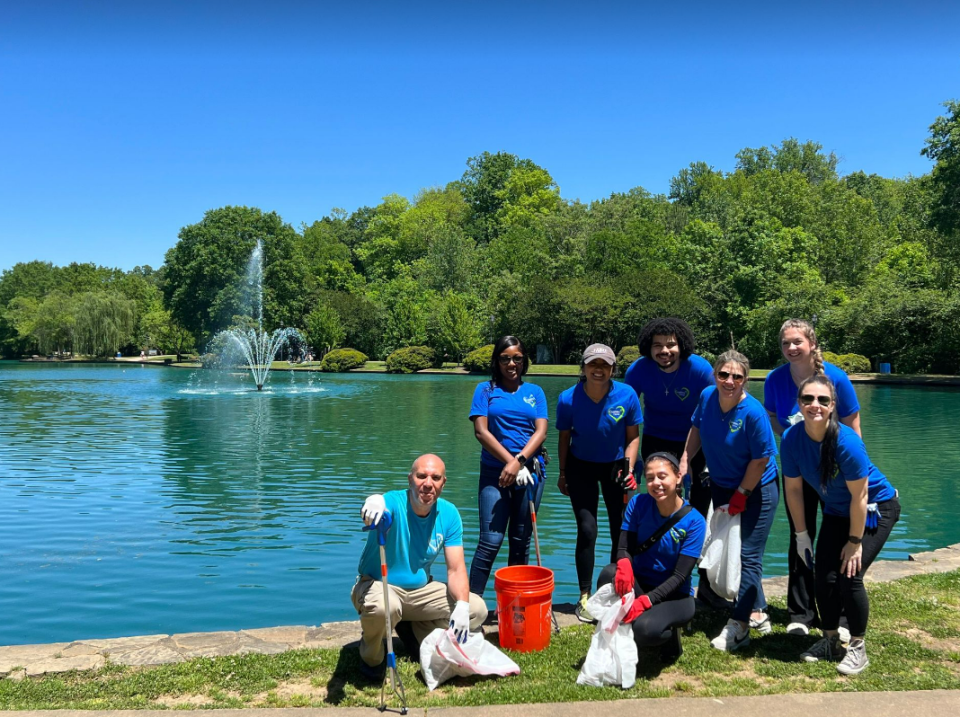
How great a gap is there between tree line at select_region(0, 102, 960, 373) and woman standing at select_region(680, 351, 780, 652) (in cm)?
3725

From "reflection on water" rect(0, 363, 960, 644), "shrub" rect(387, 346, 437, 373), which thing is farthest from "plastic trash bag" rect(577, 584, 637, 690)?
"shrub" rect(387, 346, 437, 373)

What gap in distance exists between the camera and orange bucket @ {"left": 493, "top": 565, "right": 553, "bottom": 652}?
472 cm

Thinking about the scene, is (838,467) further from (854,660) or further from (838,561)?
(854,660)

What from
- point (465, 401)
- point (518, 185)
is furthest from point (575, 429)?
point (518, 185)

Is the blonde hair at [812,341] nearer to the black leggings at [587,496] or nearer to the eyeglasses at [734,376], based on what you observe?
the eyeglasses at [734,376]

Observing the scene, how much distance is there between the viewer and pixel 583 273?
5791cm

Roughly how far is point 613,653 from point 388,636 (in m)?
1.20

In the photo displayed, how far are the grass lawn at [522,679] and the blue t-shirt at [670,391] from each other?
1399 mm

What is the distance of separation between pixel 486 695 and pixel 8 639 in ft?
14.5

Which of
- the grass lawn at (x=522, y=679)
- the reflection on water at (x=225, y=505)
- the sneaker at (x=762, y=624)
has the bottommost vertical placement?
the reflection on water at (x=225, y=505)

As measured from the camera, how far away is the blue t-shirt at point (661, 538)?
15.3 feet

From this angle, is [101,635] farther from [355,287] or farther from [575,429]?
[355,287]

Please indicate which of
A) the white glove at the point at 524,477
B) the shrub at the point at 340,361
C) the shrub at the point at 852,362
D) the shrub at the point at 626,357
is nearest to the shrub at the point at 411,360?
the shrub at the point at 340,361

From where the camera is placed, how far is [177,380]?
41.7 m
